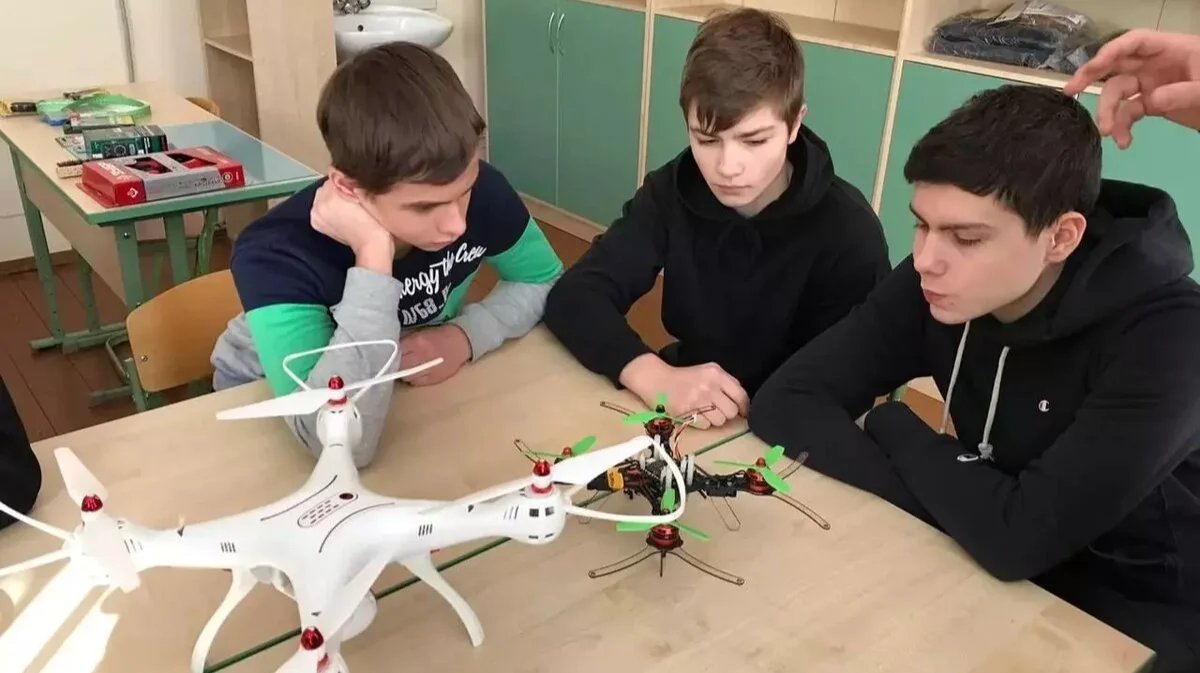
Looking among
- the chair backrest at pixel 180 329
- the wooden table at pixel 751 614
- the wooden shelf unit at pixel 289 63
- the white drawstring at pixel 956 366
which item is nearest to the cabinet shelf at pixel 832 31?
the wooden shelf unit at pixel 289 63

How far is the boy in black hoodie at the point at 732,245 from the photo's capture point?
52.4 inches

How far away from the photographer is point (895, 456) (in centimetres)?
108

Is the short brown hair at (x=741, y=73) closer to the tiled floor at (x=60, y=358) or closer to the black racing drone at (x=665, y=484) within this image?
the black racing drone at (x=665, y=484)

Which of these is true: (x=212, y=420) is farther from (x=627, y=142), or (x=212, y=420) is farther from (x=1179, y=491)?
(x=627, y=142)

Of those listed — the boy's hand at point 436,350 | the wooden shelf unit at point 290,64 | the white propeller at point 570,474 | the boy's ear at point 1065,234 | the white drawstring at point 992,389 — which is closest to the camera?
the white propeller at point 570,474

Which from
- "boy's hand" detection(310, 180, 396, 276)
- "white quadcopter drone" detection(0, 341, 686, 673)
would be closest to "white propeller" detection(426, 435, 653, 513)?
"white quadcopter drone" detection(0, 341, 686, 673)

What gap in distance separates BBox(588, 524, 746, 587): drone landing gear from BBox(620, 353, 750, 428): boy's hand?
264mm

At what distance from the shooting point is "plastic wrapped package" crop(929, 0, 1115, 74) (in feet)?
8.07

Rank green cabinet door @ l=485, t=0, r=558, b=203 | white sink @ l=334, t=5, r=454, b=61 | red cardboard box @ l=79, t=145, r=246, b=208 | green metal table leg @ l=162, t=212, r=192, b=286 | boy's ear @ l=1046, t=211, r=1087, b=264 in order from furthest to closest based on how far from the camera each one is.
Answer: green cabinet door @ l=485, t=0, r=558, b=203 < white sink @ l=334, t=5, r=454, b=61 < green metal table leg @ l=162, t=212, r=192, b=286 < red cardboard box @ l=79, t=145, r=246, b=208 < boy's ear @ l=1046, t=211, r=1087, b=264

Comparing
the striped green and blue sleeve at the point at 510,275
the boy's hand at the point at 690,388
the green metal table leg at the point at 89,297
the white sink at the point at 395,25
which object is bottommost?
the green metal table leg at the point at 89,297

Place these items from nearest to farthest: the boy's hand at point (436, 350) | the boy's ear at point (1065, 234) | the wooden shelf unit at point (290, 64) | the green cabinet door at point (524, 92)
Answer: the boy's ear at point (1065, 234), the boy's hand at point (436, 350), the wooden shelf unit at point (290, 64), the green cabinet door at point (524, 92)

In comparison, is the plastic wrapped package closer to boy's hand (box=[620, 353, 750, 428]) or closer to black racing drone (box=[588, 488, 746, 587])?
boy's hand (box=[620, 353, 750, 428])

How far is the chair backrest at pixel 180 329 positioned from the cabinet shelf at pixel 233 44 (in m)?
1.92

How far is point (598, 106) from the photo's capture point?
3.70m
